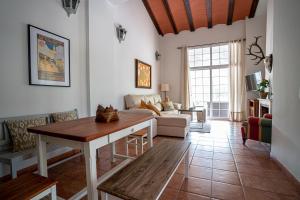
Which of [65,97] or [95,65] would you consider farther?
[95,65]

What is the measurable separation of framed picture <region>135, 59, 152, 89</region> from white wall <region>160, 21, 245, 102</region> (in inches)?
51.9

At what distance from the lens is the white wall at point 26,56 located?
6.30ft

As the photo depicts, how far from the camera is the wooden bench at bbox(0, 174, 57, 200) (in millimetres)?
917

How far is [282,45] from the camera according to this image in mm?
2070

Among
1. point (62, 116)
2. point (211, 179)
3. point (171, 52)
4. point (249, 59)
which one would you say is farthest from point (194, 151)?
point (171, 52)

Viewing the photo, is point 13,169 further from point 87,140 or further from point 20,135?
point 87,140

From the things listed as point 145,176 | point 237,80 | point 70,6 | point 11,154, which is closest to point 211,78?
point 237,80

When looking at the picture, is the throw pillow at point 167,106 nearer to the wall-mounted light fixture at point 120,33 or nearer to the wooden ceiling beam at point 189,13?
the wall-mounted light fixture at point 120,33

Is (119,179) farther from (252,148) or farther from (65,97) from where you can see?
(252,148)

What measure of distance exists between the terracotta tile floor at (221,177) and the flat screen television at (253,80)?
2.40m

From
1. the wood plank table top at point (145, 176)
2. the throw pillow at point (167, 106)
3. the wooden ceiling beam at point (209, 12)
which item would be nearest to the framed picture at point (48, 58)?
the wood plank table top at point (145, 176)

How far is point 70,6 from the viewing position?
2615 millimetres

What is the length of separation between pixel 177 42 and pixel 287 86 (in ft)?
17.0

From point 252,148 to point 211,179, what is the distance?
5.13ft
